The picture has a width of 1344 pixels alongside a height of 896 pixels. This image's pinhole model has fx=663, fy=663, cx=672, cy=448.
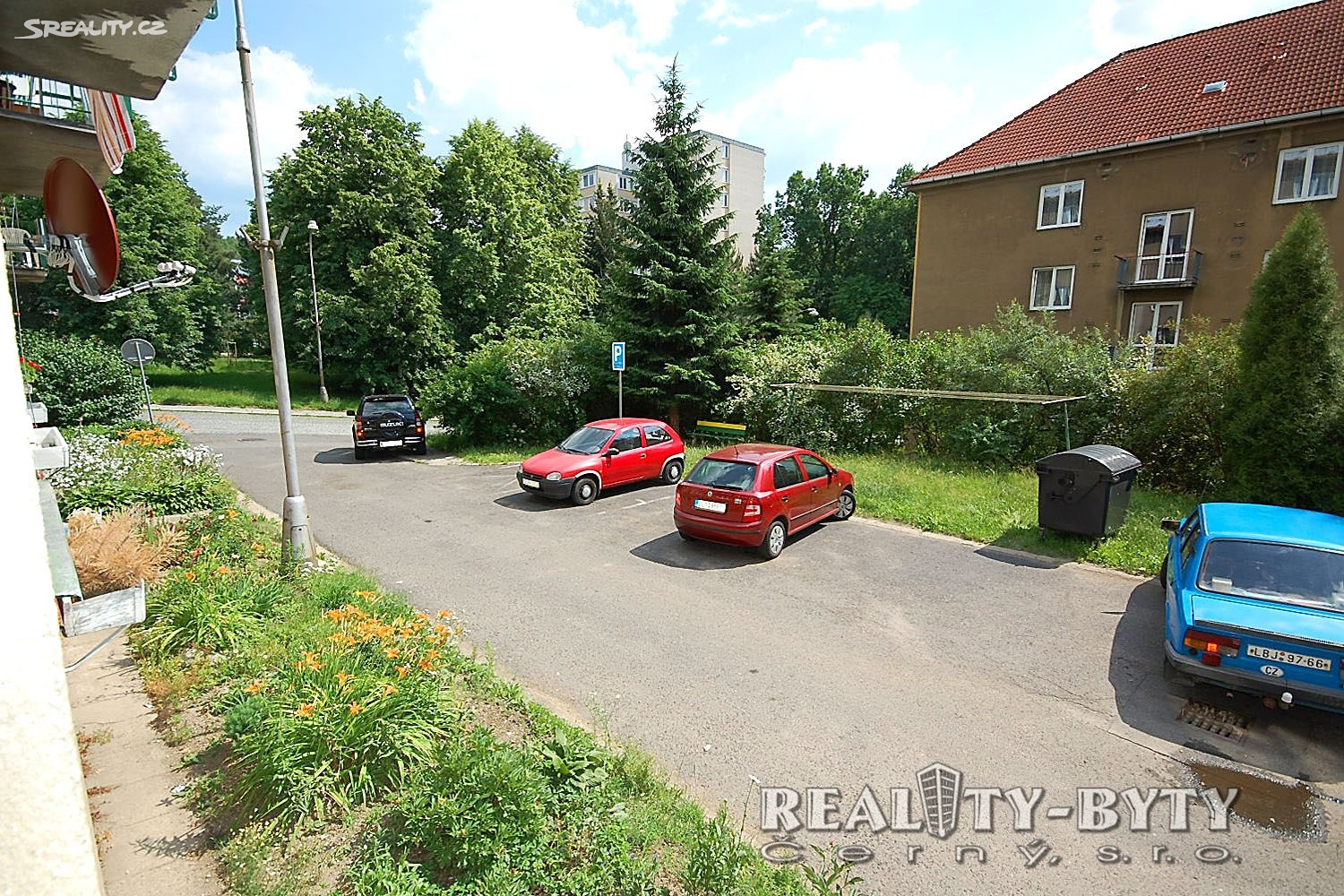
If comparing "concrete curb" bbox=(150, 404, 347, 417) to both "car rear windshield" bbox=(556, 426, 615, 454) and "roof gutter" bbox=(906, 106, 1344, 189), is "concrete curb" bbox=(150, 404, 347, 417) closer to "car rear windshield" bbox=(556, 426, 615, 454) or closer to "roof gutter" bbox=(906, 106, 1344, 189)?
"car rear windshield" bbox=(556, 426, 615, 454)

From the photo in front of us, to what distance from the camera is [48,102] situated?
15.7ft

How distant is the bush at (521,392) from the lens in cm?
1905

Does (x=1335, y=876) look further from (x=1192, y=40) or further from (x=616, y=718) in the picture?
(x=1192, y=40)

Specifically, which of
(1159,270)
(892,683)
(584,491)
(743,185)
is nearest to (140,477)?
(584,491)

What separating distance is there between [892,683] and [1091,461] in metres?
5.31

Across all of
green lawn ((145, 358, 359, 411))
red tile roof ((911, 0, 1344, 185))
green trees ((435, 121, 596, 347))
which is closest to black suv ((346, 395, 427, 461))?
green trees ((435, 121, 596, 347))

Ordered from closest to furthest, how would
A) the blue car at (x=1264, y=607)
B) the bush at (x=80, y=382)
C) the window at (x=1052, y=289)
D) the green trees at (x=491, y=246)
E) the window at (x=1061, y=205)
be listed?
the blue car at (x=1264, y=607) < the bush at (x=80, y=382) < the window at (x=1061, y=205) < the window at (x=1052, y=289) < the green trees at (x=491, y=246)

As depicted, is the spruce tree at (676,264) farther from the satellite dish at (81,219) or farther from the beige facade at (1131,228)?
the satellite dish at (81,219)

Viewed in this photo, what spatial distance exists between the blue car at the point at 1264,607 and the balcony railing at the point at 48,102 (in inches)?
371

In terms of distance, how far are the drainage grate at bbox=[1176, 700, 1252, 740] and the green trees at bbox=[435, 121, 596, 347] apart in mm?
30139

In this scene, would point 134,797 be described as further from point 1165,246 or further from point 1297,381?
point 1165,246

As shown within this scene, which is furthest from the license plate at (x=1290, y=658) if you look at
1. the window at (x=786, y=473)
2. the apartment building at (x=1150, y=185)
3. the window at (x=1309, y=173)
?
the window at (x=1309, y=173)

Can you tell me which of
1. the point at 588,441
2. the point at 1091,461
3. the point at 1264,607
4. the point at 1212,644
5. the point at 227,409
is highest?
the point at 1091,461

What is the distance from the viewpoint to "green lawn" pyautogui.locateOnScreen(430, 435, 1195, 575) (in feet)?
30.7
